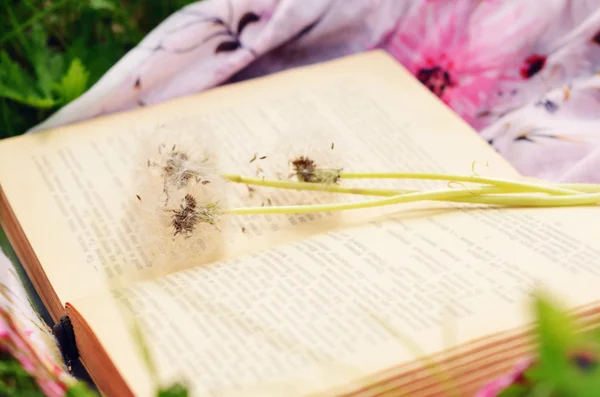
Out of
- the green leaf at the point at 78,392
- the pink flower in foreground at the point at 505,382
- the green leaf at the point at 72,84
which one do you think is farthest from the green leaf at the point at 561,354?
the green leaf at the point at 72,84

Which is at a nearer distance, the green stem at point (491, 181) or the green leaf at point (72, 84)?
the green stem at point (491, 181)

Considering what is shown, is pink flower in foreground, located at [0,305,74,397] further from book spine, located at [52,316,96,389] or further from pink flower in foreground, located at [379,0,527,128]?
pink flower in foreground, located at [379,0,527,128]

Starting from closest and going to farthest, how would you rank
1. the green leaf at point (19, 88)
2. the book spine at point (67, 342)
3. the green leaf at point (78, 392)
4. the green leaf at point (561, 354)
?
the green leaf at point (561, 354), the green leaf at point (78, 392), the book spine at point (67, 342), the green leaf at point (19, 88)

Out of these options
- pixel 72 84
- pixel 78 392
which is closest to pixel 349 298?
pixel 78 392

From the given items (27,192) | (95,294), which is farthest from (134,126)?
(95,294)

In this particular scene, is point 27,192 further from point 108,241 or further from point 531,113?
point 531,113

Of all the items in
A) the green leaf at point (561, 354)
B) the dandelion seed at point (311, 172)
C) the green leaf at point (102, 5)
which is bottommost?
the green leaf at point (561, 354)

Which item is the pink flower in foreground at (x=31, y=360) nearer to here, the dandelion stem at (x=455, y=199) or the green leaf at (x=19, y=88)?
the dandelion stem at (x=455, y=199)

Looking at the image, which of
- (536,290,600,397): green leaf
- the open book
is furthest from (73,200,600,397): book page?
(536,290,600,397): green leaf
